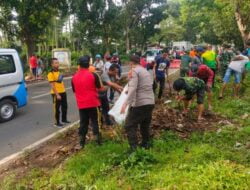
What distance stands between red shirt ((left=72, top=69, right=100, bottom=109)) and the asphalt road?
6.41ft

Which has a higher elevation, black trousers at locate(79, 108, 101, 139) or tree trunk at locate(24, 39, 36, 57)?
tree trunk at locate(24, 39, 36, 57)

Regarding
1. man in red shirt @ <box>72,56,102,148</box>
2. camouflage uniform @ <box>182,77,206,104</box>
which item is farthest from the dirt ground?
man in red shirt @ <box>72,56,102,148</box>

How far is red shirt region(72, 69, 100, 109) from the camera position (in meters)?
5.94

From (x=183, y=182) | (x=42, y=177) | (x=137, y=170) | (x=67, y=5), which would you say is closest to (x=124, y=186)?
(x=137, y=170)

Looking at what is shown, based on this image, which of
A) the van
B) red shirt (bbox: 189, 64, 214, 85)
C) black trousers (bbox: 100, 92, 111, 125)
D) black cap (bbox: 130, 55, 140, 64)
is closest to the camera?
black cap (bbox: 130, 55, 140, 64)

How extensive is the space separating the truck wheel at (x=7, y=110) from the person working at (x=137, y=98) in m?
4.96

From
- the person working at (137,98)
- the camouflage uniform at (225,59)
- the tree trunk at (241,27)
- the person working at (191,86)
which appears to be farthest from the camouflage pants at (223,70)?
the person working at (137,98)

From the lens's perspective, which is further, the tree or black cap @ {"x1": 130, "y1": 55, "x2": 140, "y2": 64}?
the tree

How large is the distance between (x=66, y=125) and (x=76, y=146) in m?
2.25

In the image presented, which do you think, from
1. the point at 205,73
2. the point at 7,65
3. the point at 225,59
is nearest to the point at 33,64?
the point at 7,65

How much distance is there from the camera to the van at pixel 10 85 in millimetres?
9148

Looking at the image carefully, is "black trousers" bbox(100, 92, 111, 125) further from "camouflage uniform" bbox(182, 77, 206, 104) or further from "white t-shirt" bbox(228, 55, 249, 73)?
"white t-shirt" bbox(228, 55, 249, 73)

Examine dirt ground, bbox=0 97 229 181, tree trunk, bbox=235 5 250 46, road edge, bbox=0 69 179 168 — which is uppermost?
tree trunk, bbox=235 5 250 46

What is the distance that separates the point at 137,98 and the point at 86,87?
1.07 meters
